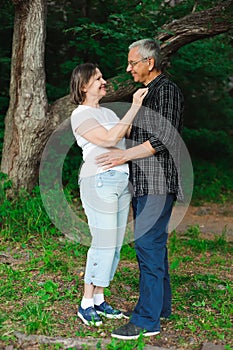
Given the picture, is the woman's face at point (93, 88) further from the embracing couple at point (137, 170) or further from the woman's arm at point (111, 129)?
the woman's arm at point (111, 129)

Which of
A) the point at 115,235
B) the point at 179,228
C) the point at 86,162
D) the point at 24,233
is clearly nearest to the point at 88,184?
the point at 86,162

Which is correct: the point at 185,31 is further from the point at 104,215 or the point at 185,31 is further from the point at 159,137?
the point at 104,215

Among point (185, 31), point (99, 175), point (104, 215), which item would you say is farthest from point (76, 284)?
point (185, 31)

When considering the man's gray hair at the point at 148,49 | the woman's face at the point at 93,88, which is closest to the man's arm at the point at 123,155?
the woman's face at the point at 93,88

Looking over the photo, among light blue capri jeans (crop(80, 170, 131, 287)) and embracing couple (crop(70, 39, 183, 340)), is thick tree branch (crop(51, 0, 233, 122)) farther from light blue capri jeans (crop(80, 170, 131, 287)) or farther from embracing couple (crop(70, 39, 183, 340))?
light blue capri jeans (crop(80, 170, 131, 287))

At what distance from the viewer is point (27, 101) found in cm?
651

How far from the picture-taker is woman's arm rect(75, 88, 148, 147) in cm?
339

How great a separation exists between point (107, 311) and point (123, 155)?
1140 mm

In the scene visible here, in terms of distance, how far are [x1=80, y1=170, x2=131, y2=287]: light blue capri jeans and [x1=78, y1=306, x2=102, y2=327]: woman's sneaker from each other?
0.21m

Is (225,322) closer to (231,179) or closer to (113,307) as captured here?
(113,307)

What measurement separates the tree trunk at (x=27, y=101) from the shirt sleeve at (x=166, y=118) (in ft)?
10.9

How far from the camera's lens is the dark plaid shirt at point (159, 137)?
3.40m

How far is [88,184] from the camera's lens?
359cm

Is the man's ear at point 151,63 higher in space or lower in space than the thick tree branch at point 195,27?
lower
